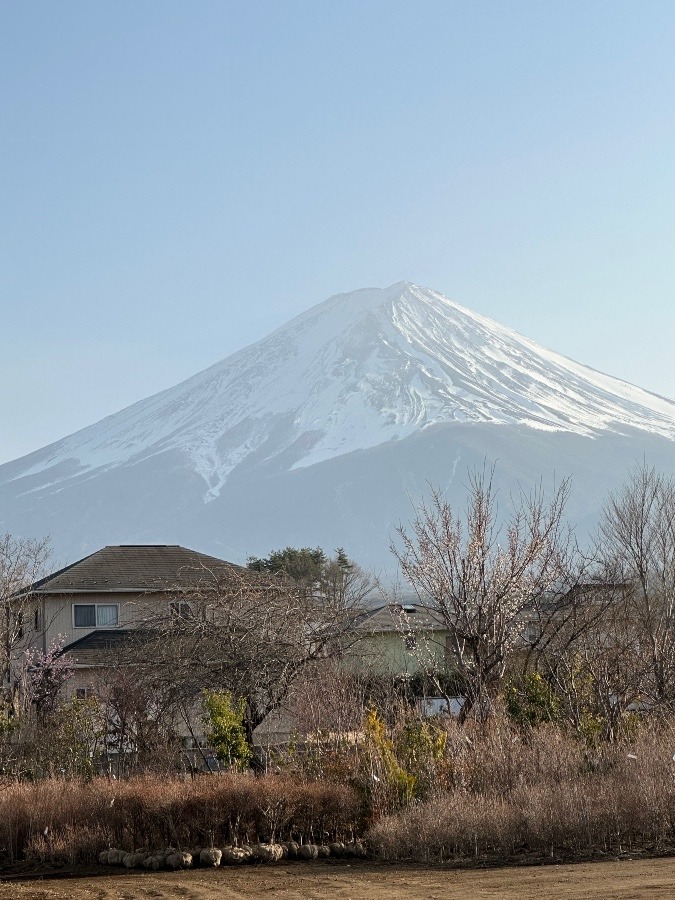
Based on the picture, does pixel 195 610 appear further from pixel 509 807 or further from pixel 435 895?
pixel 435 895

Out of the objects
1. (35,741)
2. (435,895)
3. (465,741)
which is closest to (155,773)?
(35,741)

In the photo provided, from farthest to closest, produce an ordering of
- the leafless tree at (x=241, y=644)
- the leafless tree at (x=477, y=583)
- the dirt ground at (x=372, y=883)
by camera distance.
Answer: the leafless tree at (x=241, y=644)
the leafless tree at (x=477, y=583)
the dirt ground at (x=372, y=883)

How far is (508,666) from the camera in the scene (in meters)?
21.2

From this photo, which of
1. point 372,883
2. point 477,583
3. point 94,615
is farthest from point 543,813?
point 94,615

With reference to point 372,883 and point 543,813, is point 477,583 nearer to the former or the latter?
point 543,813

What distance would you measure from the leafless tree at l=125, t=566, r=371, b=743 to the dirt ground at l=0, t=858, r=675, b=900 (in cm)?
615

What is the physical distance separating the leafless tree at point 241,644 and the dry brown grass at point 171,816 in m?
4.61

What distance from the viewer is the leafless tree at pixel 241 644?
2005 centimetres

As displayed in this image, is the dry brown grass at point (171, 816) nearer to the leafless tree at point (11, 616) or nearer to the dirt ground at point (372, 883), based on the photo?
the dirt ground at point (372, 883)

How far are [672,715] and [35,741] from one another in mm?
10082

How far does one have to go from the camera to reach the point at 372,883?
1238cm

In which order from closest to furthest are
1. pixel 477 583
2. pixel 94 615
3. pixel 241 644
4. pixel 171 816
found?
pixel 171 816 < pixel 477 583 < pixel 241 644 < pixel 94 615

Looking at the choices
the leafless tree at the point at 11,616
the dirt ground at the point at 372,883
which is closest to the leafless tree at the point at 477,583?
the dirt ground at the point at 372,883

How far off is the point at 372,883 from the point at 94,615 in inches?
969
